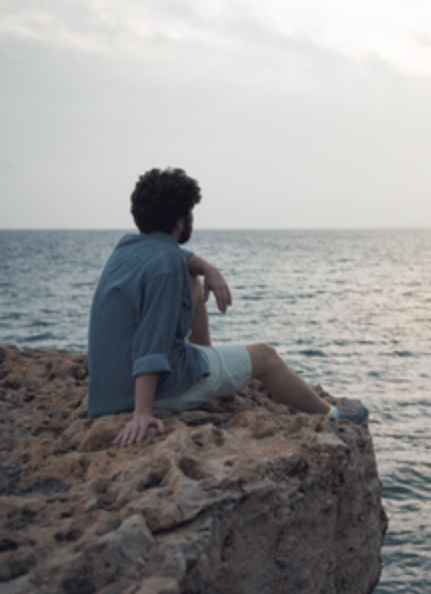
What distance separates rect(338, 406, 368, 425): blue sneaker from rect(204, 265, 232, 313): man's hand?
1.04 meters

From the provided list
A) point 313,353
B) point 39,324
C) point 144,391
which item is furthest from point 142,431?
point 39,324

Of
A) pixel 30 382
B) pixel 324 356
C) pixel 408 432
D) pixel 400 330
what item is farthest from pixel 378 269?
pixel 30 382

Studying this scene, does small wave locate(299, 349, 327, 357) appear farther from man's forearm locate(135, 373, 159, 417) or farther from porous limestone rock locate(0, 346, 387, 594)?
man's forearm locate(135, 373, 159, 417)

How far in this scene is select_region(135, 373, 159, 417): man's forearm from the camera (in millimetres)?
2963

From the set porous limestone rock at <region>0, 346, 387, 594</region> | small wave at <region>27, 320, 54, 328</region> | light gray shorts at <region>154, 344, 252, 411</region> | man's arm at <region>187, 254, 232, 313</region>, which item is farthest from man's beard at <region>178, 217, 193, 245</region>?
small wave at <region>27, 320, 54, 328</region>

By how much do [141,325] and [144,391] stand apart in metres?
0.35

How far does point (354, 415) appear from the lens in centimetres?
373

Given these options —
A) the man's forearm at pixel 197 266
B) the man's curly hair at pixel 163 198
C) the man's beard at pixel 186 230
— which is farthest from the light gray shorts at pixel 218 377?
the man's curly hair at pixel 163 198

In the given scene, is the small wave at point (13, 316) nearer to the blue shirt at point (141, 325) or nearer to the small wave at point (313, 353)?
the small wave at point (313, 353)

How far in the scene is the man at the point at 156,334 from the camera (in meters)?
3.01

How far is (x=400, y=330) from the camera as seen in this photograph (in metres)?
17.1

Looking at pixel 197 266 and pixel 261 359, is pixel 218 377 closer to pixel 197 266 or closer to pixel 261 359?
pixel 261 359

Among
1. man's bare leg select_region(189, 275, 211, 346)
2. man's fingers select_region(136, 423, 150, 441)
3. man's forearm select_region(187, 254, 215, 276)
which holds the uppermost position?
man's forearm select_region(187, 254, 215, 276)

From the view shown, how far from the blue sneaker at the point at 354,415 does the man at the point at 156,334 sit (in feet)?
1.32
